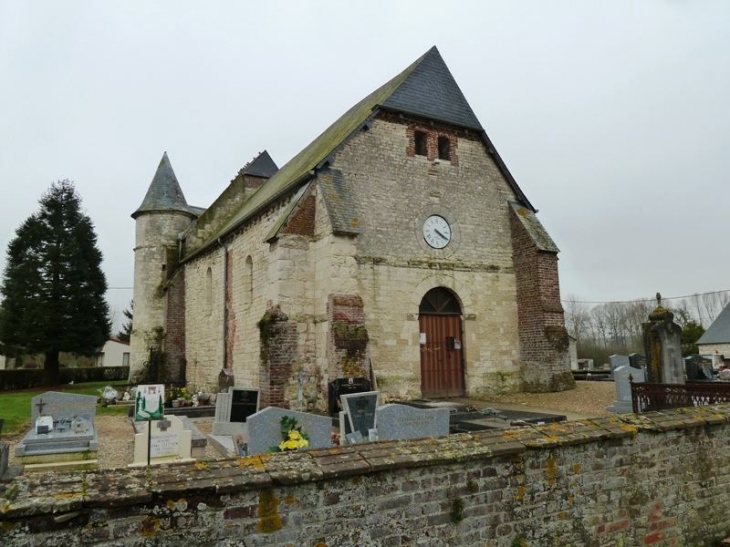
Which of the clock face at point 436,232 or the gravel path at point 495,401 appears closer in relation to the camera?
the gravel path at point 495,401

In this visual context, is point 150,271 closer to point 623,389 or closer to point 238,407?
point 238,407

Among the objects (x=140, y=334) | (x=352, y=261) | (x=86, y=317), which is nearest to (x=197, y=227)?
(x=140, y=334)

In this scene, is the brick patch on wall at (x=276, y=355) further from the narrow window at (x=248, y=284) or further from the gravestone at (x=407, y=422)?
the gravestone at (x=407, y=422)

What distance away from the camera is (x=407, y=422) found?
304 inches

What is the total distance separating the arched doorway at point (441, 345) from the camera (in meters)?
15.5

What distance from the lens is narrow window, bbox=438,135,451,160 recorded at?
55.7 ft

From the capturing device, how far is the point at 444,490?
12.0ft

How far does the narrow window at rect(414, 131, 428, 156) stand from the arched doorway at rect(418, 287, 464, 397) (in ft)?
14.1

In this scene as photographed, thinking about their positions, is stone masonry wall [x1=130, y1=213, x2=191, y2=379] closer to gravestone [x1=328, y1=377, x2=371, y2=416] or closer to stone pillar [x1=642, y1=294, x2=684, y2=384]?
gravestone [x1=328, y1=377, x2=371, y2=416]

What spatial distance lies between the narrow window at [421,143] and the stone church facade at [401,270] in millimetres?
36

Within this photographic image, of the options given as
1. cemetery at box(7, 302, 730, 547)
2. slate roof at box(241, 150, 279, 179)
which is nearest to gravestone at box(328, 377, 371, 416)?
cemetery at box(7, 302, 730, 547)

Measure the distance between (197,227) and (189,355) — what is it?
19.3ft

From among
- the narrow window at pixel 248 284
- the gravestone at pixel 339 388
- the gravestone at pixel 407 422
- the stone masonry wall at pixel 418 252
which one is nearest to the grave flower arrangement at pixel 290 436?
the gravestone at pixel 407 422

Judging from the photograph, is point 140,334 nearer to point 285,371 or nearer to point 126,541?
point 285,371
